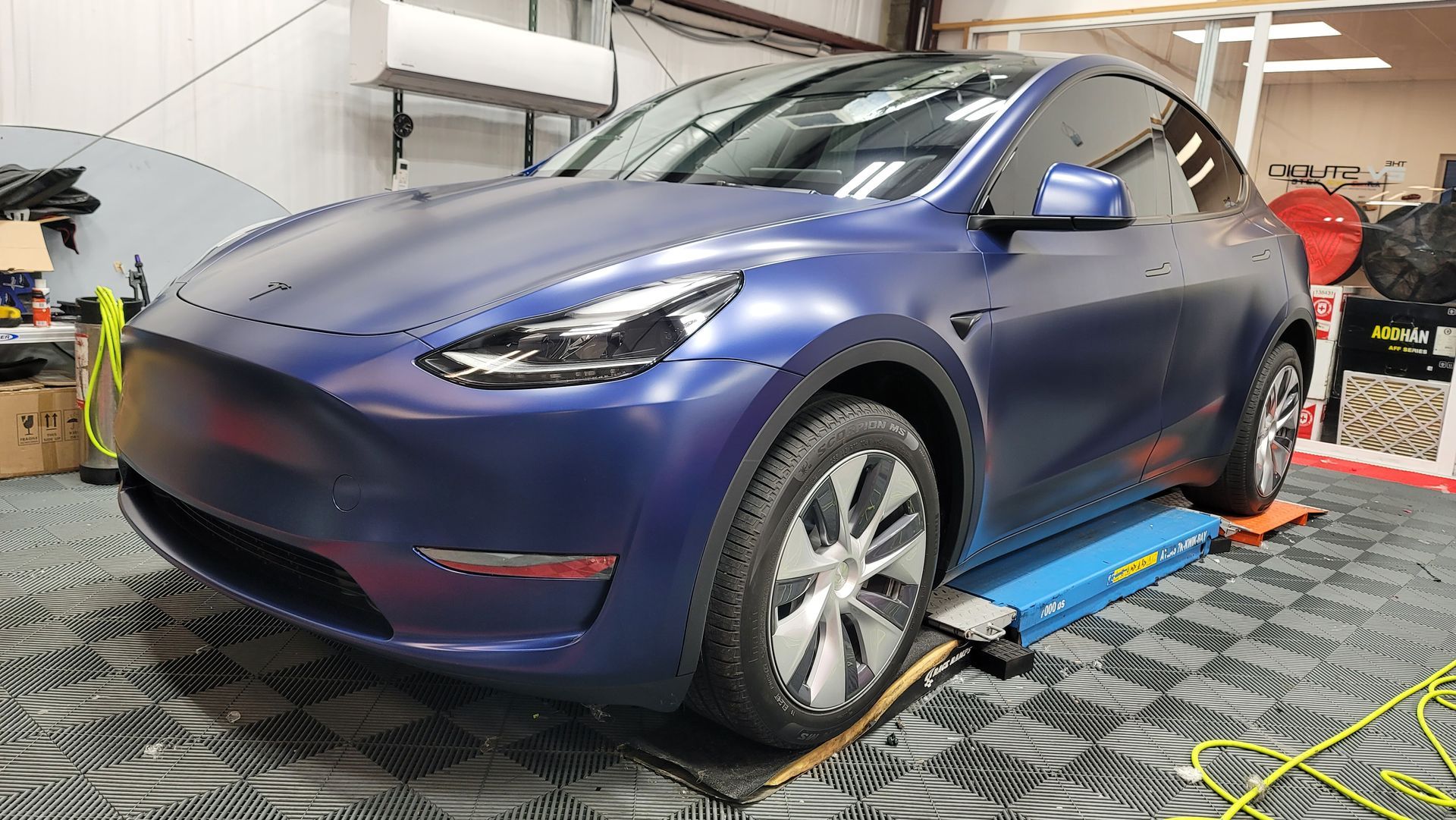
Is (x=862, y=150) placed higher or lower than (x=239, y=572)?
higher

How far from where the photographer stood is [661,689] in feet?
4.62

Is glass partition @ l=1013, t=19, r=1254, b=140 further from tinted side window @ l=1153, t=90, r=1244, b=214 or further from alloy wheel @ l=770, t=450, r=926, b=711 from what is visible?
alloy wheel @ l=770, t=450, r=926, b=711

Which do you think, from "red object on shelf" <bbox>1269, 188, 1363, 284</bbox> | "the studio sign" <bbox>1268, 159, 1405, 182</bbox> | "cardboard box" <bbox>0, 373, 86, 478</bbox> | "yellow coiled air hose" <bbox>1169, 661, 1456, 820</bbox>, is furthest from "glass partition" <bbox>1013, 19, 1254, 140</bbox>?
"cardboard box" <bbox>0, 373, 86, 478</bbox>

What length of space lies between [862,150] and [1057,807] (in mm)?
1233

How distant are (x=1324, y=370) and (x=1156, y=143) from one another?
3.40m

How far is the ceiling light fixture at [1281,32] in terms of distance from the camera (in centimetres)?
561

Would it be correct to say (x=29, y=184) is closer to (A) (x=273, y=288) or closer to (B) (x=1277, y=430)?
(A) (x=273, y=288)

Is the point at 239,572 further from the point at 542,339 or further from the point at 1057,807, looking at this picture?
the point at 1057,807

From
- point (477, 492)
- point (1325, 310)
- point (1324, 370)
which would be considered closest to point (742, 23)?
point (1325, 310)

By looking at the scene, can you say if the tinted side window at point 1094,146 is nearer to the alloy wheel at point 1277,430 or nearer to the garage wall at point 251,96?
the alloy wheel at point 1277,430

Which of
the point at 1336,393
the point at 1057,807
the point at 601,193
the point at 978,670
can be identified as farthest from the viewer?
the point at 1336,393

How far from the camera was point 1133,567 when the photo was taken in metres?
2.52

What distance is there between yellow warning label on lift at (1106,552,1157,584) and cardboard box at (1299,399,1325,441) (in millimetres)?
3153

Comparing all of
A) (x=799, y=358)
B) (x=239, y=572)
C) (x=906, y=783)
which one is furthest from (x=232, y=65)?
(x=906, y=783)
